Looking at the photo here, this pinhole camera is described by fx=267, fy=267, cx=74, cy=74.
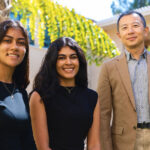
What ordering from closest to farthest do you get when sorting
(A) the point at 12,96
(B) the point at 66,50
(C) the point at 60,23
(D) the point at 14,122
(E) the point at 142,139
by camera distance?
(D) the point at 14,122 → (A) the point at 12,96 → (B) the point at 66,50 → (E) the point at 142,139 → (C) the point at 60,23

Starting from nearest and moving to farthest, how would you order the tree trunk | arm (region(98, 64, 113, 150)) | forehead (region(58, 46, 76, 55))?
forehead (region(58, 46, 76, 55)) → arm (region(98, 64, 113, 150)) → the tree trunk

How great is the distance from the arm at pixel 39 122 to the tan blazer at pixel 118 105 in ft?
2.58

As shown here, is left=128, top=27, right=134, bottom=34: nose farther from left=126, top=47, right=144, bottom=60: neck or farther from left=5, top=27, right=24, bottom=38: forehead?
left=5, top=27, right=24, bottom=38: forehead

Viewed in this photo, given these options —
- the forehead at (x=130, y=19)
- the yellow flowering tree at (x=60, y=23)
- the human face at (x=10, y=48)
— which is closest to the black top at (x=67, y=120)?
the human face at (x=10, y=48)

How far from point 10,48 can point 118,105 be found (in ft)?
4.33

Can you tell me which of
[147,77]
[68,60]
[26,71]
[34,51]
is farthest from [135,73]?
[34,51]

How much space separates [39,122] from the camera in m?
2.32

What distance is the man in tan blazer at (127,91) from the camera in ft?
9.00

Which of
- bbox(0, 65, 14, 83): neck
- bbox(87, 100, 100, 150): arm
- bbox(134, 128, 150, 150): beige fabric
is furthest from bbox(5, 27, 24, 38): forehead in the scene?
bbox(134, 128, 150, 150): beige fabric

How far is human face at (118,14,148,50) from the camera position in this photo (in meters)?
2.85

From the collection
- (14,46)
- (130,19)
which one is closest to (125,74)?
(130,19)

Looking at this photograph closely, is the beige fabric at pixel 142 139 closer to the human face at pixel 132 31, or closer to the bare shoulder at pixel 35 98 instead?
the human face at pixel 132 31

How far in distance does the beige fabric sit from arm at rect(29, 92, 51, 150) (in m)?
0.98

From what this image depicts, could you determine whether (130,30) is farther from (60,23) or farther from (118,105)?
(60,23)
